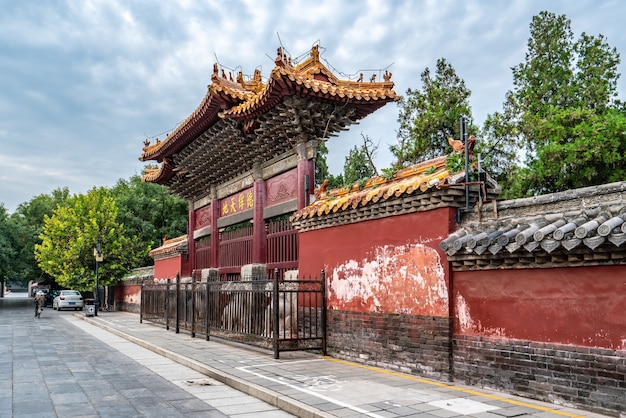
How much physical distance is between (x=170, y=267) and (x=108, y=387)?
548 inches

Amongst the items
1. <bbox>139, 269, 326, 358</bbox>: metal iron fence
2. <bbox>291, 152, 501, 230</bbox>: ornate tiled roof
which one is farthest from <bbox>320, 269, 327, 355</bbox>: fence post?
<bbox>291, 152, 501, 230</bbox>: ornate tiled roof

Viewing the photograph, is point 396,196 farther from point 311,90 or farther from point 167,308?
point 167,308

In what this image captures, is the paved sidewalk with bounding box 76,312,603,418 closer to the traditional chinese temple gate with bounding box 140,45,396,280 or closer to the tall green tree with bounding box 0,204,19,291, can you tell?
the traditional chinese temple gate with bounding box 140,45,396,280

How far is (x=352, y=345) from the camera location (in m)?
8.89

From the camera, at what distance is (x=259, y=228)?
13.4 m

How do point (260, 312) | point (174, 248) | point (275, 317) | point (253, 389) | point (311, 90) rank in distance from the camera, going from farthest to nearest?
point (174, 248)
point (311, 90)
point (260, 312)
point (275, 317)
point (253, 389)

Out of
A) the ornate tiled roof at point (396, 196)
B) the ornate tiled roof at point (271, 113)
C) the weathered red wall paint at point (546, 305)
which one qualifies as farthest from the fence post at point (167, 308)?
the weathered red wall paint at point (546, 305)

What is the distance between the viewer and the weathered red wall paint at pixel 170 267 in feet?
65.1

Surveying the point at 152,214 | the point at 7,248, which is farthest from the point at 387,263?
the point at 7,248

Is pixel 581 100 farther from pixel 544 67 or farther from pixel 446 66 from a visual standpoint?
pixel 446 66

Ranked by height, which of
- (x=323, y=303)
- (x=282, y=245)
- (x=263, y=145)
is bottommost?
(x=323, y=303)

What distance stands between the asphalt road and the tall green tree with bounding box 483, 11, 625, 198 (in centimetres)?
1140

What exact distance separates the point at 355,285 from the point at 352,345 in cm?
101

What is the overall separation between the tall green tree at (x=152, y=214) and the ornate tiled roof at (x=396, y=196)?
25779 millimetres
